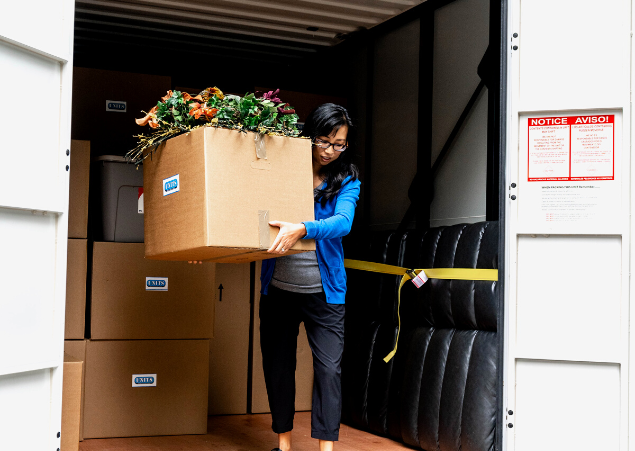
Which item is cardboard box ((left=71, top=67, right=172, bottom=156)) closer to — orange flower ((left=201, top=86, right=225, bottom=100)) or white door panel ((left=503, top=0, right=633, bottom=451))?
orange flower ((left=201, top=86, right=225, bottom=100))

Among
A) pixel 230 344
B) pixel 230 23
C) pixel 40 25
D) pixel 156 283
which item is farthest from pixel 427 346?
pixel 230 23

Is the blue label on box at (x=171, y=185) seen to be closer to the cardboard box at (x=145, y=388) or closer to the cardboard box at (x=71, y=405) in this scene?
the cardboard box at (x=71, y=405)

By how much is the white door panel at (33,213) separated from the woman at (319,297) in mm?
1052

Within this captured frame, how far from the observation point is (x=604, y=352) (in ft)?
8.75

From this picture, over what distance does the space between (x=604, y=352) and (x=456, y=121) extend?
1910 mm

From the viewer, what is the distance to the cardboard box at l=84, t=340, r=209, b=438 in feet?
12.2

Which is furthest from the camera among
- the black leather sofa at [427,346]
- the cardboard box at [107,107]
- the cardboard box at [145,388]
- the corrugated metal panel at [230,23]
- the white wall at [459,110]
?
the corrugated metal panel at [230,23]

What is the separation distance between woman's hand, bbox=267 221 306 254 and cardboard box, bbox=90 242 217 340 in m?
1.35

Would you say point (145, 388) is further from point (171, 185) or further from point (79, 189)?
point (171, 185)

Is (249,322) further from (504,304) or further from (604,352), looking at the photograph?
(604,352)

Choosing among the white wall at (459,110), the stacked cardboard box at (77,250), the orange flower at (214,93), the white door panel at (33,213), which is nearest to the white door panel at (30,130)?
the white door panel at (33,213)

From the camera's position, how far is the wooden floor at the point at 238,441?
11.8 feet

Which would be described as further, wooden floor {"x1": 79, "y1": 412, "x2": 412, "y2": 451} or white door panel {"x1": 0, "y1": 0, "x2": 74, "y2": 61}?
wooden floor {"x1": 79, "y1": 412, "x2": 412, "y2": 451}

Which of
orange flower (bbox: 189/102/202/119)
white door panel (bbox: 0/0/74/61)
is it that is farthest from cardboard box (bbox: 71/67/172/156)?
white door panel (bbox: 0/0/74/61)
